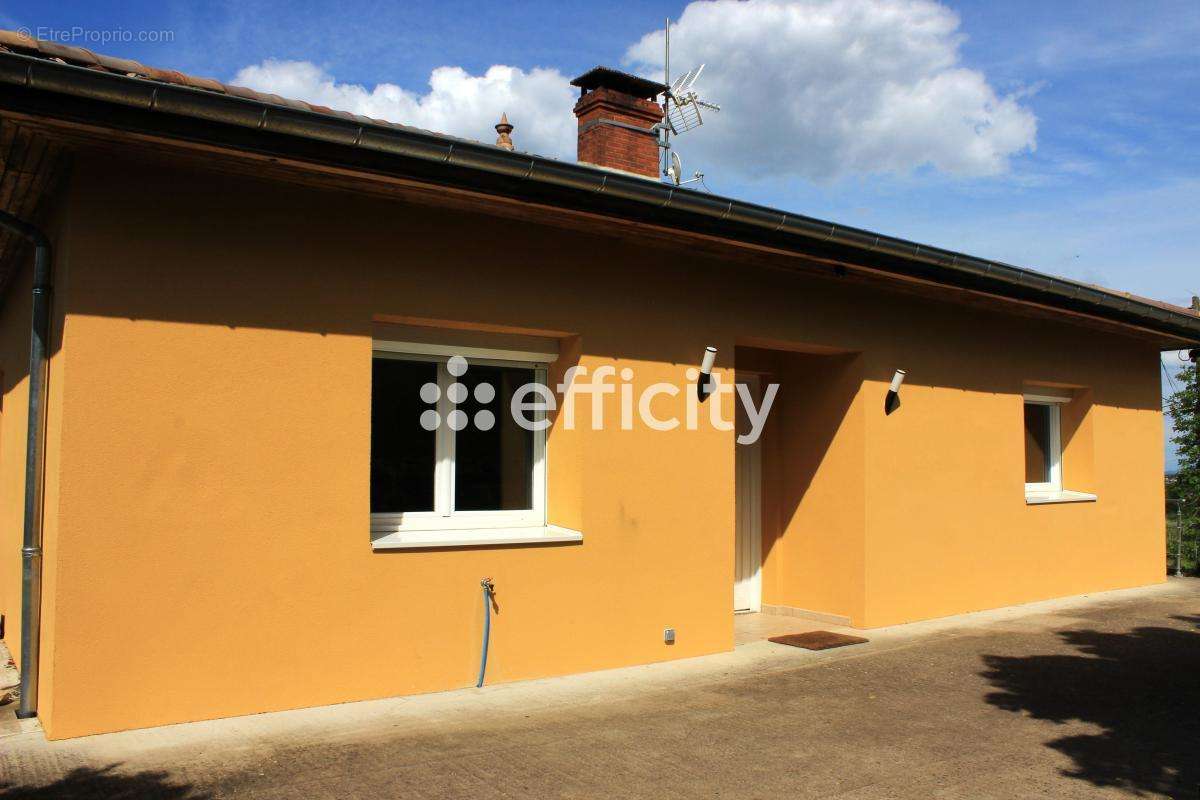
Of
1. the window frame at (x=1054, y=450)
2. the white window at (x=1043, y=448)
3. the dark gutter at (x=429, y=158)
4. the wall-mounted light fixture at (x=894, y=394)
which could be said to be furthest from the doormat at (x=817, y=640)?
the window frame at (x=1054, y=450)

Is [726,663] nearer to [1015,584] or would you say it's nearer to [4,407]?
[1015,584]

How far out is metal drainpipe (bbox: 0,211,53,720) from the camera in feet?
17.6

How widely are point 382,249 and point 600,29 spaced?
499cm

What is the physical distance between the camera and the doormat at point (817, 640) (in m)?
8.10

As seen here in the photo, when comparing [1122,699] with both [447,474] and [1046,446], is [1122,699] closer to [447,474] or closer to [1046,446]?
[447,474]

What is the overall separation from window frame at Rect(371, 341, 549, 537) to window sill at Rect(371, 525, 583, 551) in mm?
54

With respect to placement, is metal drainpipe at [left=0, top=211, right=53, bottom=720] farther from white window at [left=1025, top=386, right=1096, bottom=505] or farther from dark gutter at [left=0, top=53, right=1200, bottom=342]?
white window at [left=1025, top=386, right=1096, bottom=505]

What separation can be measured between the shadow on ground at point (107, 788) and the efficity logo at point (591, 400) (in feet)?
9.46

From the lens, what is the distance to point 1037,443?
11.6 meters

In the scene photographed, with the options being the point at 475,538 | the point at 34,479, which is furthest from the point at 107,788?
the point at 475,538

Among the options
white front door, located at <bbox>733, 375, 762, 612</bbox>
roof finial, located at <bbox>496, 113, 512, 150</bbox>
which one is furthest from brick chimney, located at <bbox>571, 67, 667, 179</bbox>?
white front door, located at <bbox>733, 375, 762, 612</bbox>

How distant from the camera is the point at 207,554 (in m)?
5.47

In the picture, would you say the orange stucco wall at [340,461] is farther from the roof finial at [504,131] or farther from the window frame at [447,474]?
the roof finial at [504,131]

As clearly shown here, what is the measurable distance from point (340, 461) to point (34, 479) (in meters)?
1.71
